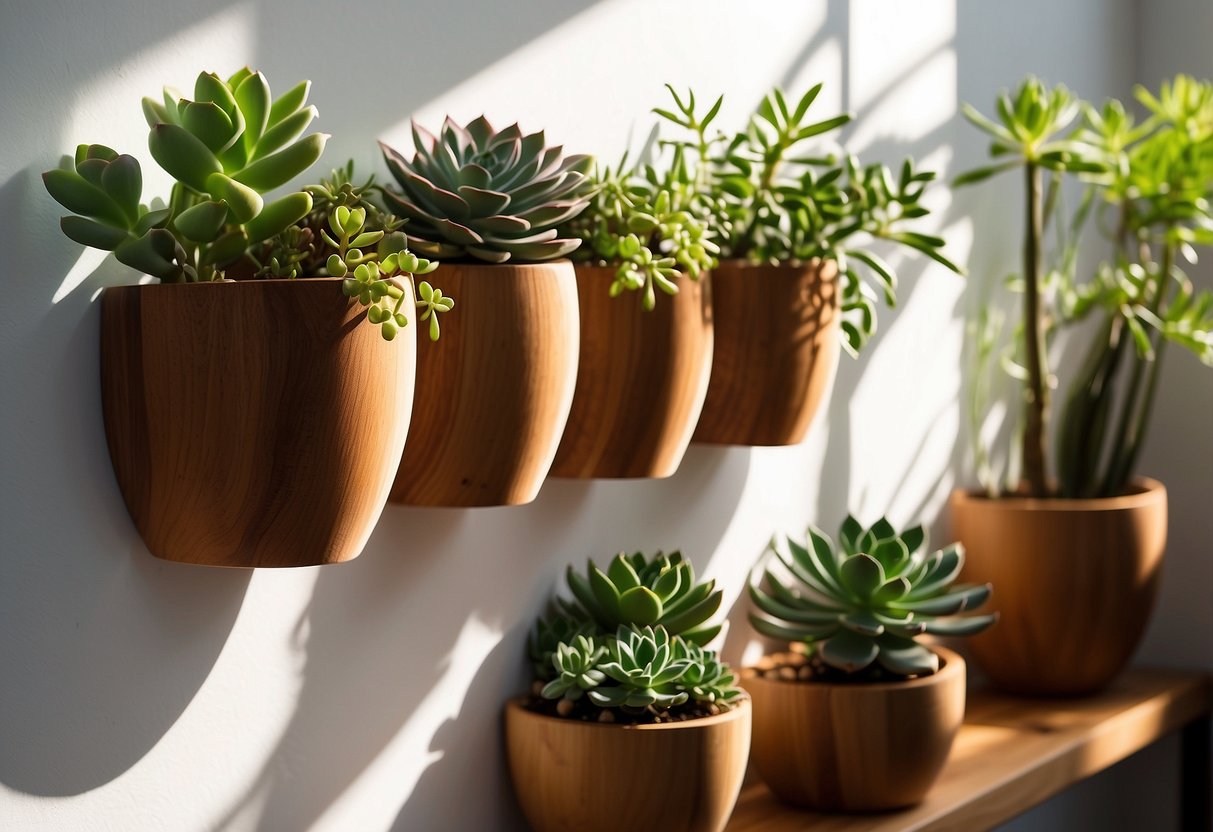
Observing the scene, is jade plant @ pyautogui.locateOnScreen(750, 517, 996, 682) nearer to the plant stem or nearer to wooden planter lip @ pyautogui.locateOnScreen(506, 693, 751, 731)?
wooden planter lip @ pyautogui.locateOnScreen(506, 693, 751, 731)

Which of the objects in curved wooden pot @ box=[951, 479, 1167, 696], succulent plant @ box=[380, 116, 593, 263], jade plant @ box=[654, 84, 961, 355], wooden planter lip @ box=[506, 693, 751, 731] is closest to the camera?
succulent plant @ box=[380, 116, 593, 263]

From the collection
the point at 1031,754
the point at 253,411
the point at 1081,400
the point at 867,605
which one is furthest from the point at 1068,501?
the point at 253,411

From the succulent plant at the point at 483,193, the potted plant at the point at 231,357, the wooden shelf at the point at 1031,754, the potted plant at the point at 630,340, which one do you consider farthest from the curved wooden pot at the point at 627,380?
the wooden shelf at the point at 1031,754

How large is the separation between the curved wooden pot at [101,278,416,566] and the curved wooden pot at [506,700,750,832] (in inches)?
10.2

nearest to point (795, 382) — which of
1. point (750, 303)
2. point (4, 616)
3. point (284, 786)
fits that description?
point (750, 303)

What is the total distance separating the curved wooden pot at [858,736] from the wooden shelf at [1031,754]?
0.02 meters

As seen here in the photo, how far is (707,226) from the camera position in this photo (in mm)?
998

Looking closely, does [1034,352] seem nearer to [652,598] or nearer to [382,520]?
[652,598]

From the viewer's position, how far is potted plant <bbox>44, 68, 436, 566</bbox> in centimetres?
65

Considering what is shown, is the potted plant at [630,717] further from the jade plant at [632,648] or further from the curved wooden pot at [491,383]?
the curved wooden pot at [491,383]

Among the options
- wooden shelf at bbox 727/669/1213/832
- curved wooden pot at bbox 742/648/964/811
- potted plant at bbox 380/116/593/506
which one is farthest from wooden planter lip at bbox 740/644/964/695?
potted plant at bbox 380/116/593/506

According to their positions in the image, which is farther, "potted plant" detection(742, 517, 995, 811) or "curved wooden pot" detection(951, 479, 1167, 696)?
"curved wooden pot" detection(951, 479, 1167, 696)

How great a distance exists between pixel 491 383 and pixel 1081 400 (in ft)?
2.89

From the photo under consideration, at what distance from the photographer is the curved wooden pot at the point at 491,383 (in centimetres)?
78
